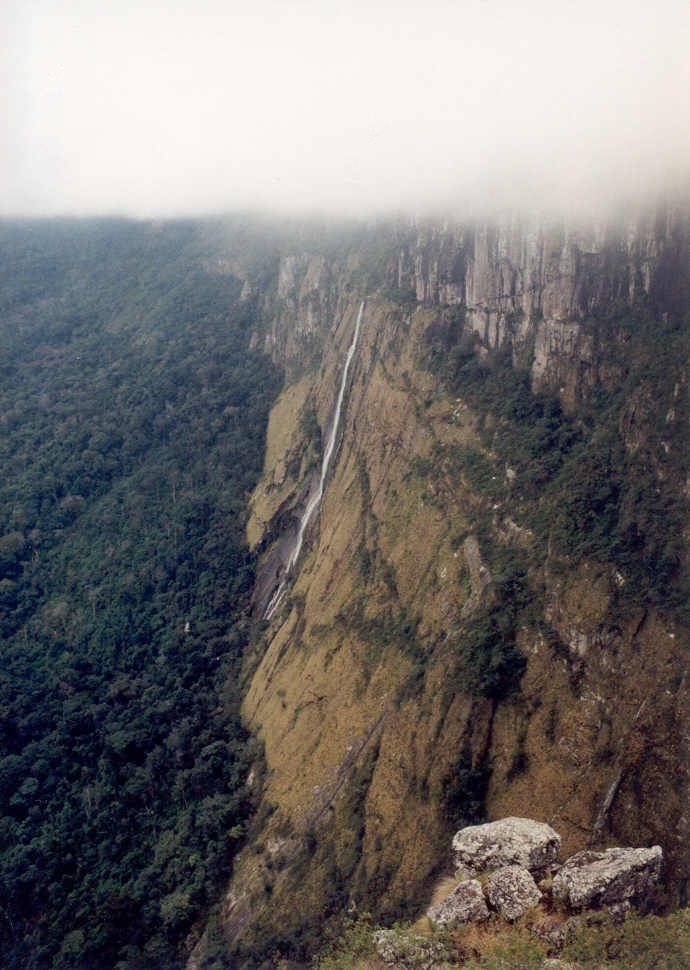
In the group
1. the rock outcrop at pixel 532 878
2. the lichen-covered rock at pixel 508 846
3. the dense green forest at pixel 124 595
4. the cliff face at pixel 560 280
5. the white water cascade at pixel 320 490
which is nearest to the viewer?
the rock outcrop at pixel 532 878

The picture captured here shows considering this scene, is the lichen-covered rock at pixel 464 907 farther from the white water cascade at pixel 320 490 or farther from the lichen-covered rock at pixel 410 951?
the white water cascade at pixel 320 490

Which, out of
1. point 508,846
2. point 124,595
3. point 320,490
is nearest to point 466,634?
point 508,846

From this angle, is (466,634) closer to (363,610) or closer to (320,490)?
(363,610)

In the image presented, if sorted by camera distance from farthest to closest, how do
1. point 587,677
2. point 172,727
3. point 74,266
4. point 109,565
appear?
point 74,266 → point 109,565 → point 172,727 → point 587,677

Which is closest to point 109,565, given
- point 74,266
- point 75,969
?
point 75,969

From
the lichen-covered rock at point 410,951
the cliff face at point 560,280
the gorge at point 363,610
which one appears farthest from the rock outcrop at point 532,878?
the cliff face at point 560,280

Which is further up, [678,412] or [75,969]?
[678,412]

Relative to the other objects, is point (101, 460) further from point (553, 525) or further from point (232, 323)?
point (553, 525)
